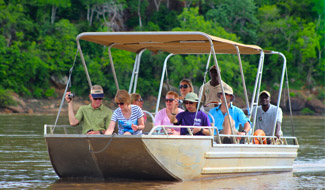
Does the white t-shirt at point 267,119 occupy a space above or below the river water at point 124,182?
above

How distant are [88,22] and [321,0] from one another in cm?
2092

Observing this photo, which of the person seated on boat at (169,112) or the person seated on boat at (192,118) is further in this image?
the person seated on boat at (169,112)

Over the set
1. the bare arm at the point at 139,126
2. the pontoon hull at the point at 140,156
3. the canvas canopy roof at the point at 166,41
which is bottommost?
the pontoon hull at the point at 140,156

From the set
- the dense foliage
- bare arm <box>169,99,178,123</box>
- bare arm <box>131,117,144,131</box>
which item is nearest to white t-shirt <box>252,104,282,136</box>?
bare arm <box>169,99,178,123</box>

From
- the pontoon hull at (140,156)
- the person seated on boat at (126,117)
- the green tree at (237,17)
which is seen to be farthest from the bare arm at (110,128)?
the green tree at (237,17)

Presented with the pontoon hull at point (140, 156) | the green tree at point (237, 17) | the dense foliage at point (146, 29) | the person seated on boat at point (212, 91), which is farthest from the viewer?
the green tree at point (237, 17)

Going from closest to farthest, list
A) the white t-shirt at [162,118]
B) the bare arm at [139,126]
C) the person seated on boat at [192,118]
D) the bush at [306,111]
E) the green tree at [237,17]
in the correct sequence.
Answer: the bare arm at [139,126], the person seated on boat at [192,118], the white t-shirt at [162,118], the bush at [306,111], the green tree at [237,17]

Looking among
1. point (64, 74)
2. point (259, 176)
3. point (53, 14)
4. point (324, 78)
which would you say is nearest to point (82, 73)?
point (64, 74)

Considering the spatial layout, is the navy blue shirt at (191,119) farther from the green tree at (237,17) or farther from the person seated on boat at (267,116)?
the green tree at (237,17)

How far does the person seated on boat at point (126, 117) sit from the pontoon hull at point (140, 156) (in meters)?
0.38

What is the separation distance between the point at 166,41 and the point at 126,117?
1.82 m

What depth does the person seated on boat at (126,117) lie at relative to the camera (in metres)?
11.1

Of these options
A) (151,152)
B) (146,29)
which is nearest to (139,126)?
(151,152)

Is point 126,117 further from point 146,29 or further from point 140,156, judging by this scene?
point 146,29
